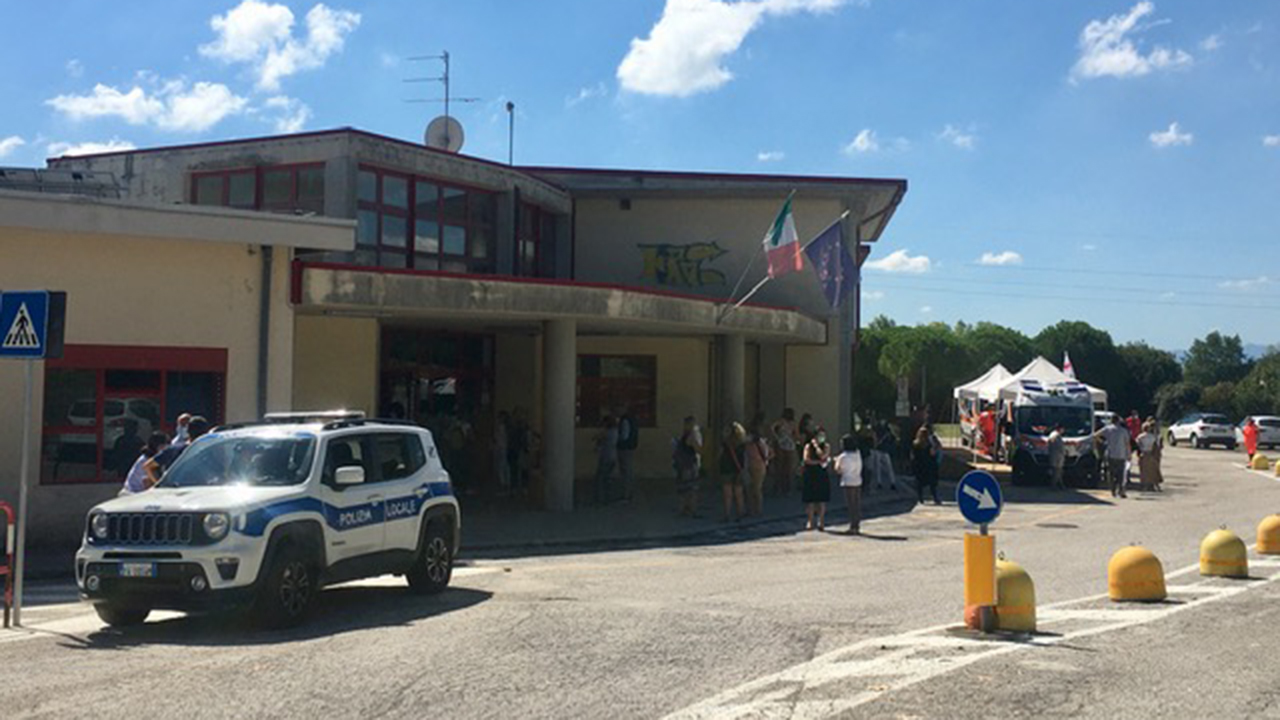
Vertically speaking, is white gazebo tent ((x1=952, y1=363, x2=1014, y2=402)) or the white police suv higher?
white gazebo tent ((x1=952, y1=363, x2=1014, y2=402))

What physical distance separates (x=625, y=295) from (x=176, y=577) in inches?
492

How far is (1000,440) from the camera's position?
122ft

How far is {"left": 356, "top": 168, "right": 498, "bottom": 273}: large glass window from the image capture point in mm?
22888

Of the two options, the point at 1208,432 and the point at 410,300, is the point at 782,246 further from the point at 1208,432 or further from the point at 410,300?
the point at 1208,432

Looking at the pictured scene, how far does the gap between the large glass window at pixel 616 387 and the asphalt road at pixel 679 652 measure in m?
13.5

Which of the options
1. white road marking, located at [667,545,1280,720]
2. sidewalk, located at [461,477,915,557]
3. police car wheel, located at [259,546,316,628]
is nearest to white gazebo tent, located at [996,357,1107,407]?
sidewalk, located at [461,477,915,557]

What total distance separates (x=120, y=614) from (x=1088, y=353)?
99.5 m

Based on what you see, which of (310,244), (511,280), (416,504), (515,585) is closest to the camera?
(416,504)

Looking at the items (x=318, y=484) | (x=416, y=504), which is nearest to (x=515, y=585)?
(x=416, y=504)

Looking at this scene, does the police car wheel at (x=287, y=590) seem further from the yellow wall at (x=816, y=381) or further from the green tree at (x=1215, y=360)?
the green tree at (x=1215, y=360)

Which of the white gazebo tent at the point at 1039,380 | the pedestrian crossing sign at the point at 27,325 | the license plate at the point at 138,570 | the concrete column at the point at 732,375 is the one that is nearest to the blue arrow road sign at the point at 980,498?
the license plate at the point at 138,570

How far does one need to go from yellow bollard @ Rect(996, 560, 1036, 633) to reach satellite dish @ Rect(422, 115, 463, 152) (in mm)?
22542

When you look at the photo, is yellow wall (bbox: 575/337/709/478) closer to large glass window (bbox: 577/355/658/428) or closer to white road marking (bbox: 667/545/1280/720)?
large glass window (bbox: 577/355/658/428)

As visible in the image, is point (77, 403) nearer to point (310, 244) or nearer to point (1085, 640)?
point (310, 244)
